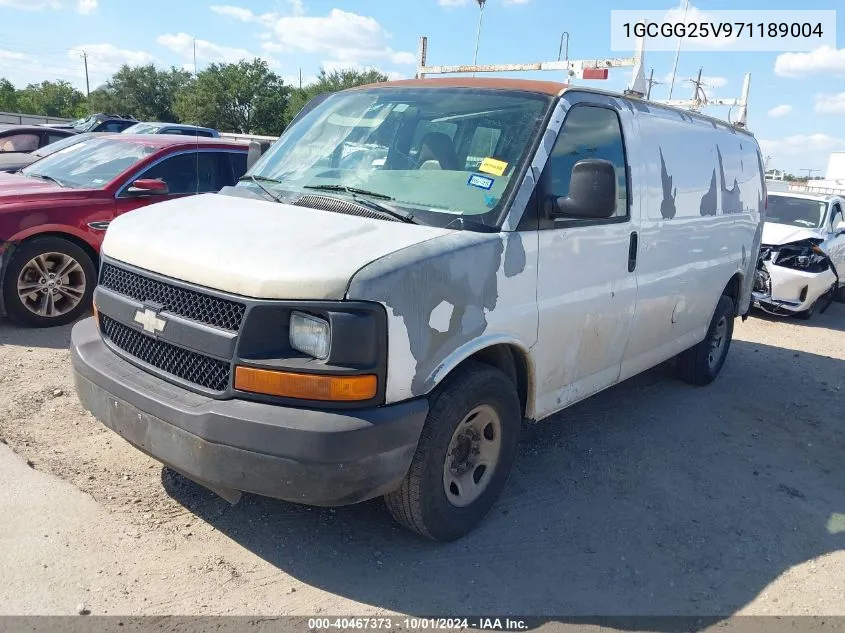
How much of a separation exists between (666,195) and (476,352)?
2165mm

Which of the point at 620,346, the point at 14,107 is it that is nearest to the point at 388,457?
the point at 620,346

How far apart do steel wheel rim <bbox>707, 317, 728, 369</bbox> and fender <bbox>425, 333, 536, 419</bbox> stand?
10.7 feet

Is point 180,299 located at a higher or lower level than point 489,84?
lower

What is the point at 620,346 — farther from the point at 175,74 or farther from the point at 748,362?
the point at 175,74

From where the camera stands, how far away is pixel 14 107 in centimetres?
7050

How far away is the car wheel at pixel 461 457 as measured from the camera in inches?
117

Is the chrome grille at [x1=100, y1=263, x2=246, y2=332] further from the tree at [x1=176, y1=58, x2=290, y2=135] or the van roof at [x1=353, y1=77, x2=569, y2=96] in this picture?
the tree at [x1=176, y1=58, x2=290, y2=135]

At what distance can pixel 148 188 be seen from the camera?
630 cm

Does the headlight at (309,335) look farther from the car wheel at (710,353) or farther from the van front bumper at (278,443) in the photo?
the car wheel at (710,353)

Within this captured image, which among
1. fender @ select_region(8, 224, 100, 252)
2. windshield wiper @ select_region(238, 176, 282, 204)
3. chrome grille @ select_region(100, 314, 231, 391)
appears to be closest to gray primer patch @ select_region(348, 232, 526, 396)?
chrome grille @ select_region(100, 314, 231, 391)

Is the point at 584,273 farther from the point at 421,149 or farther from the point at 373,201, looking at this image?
the point at 373,201

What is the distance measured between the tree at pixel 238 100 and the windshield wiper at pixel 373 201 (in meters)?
48.5

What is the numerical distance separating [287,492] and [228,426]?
0.34 meters

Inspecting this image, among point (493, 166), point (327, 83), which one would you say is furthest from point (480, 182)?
point (327, 83)
